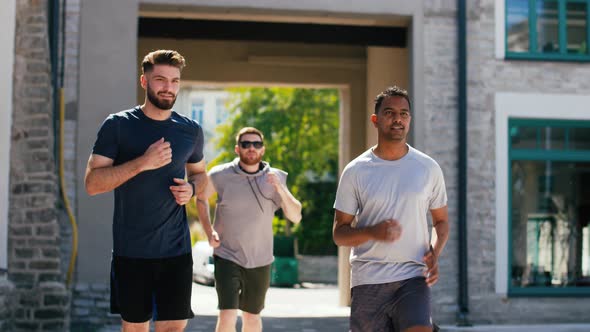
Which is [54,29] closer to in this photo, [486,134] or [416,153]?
[486,134]

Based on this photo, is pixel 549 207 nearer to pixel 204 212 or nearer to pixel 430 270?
pixel 204 212

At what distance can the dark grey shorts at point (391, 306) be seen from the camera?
16.8ft

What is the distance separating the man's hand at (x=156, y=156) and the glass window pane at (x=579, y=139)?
28.5ft

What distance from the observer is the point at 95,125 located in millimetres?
11219

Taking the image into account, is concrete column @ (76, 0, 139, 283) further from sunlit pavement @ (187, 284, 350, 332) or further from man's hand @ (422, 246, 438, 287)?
man's hand @ (422, 246, 438, 287)

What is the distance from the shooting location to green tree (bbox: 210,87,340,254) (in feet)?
101

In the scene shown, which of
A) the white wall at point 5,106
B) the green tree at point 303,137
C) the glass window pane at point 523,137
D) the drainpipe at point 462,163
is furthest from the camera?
the green tree at point 303,137

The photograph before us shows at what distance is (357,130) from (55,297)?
7304mm

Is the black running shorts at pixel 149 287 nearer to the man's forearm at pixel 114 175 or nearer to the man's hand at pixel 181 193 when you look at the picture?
the man's hand at pixel 181 193

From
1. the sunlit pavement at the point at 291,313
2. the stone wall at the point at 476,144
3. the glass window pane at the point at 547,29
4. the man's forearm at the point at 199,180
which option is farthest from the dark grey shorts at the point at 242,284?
the glass window pane at the point at 547,29

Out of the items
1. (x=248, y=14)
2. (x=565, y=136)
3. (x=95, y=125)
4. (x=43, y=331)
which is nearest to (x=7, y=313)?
(x=43, y=331)

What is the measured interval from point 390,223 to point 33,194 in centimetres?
656

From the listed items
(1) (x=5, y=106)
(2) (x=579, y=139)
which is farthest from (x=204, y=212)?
(2) (x=579, y=139)

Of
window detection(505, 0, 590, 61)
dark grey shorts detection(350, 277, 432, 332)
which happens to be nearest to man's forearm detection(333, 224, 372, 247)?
dark grey shorts detection(350, 277, 432, 332)
